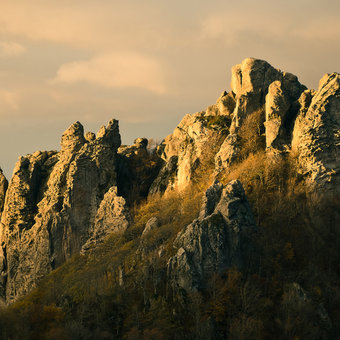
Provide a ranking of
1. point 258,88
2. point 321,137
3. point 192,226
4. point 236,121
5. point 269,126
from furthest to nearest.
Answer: point 258,88, point 236,121, point 269,126, point 321,137, point 192,226

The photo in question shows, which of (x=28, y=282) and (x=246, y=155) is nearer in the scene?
(x=246, y=155)

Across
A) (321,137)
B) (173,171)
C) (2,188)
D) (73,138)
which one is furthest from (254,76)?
(2,188)

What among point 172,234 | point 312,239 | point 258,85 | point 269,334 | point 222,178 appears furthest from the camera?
point 258,85

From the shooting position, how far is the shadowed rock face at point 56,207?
10806 centimetres

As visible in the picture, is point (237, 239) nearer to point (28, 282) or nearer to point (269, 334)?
point (269, 334)

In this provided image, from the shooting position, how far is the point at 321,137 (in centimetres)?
9188

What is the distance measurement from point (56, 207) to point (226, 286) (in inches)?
1780

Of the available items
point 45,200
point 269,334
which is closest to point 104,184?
point 45,200

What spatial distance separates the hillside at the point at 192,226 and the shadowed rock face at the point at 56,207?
0.87 ft

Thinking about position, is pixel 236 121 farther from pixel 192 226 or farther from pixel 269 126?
pixel 192 226

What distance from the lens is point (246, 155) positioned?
326ft

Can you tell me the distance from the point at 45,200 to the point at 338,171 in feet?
181

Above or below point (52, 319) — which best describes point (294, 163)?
above

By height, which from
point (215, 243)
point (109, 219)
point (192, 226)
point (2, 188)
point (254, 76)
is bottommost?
point (215, 243)
